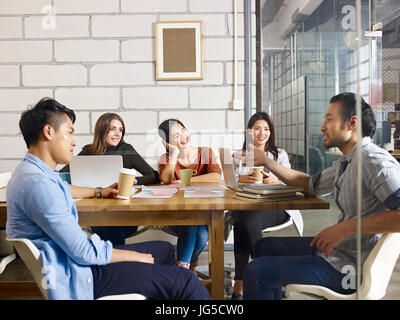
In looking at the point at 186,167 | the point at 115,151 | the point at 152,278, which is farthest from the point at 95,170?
the point at 152,278

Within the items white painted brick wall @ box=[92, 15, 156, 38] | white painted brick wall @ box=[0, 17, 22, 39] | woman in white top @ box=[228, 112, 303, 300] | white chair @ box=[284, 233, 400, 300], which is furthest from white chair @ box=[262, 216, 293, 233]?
white painted brick wall @ box=[0, 17, 22, 39]

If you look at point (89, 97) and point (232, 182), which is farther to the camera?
point (232, 182)

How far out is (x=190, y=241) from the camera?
133cm

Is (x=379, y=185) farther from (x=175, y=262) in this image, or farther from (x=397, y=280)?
(x=175, y=262)

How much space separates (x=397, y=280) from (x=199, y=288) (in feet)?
2.30

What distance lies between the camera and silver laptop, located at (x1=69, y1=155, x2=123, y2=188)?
1.21 m

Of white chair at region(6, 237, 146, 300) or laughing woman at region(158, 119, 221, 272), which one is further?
laughing woman at region(158, 119, 221, 272)

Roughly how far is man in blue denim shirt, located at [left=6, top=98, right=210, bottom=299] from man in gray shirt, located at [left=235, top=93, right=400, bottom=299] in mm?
283

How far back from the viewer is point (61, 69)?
1138 mm

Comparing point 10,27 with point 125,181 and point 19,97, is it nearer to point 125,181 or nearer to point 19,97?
point 19,97

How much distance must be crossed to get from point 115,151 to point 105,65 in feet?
0.94

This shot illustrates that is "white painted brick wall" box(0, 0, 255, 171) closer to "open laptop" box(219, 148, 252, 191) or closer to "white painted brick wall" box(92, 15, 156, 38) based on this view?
"white painted brick wall" box(92, 15, 156, 38)

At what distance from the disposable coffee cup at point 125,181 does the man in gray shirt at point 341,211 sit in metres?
0.43

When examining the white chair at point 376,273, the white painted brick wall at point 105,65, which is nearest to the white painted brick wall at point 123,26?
the white painted brick wall at point 105,65
